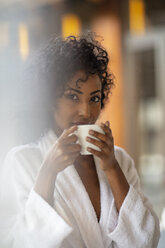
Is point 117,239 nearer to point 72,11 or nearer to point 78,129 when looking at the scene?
point 78,129

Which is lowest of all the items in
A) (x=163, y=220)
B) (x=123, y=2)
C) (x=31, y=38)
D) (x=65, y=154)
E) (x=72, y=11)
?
(x=163, y=220)

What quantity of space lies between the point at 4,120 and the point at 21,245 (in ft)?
0.69

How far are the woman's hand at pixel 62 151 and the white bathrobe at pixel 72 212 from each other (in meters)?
0.06

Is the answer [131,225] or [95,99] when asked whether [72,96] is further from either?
[131,225]

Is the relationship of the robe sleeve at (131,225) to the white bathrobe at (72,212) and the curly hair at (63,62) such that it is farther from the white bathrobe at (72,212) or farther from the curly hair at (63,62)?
the curly hair at (63,62)

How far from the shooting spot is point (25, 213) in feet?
1.56

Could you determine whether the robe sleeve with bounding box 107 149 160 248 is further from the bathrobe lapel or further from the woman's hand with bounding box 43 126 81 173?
the woman's hand with bounding box 43 126 81 173

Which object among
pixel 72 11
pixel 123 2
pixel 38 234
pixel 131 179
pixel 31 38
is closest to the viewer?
pixel 38 234

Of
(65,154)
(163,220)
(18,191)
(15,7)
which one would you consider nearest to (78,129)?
(65,154)

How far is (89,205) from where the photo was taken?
1.72 feet

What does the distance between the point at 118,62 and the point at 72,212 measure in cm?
145

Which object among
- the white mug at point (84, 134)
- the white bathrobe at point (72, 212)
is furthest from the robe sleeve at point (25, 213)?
the white mug at point (84, 134)

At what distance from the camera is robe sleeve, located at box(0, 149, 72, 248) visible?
0.46m

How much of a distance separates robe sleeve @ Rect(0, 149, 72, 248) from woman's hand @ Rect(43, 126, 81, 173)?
5 centimetres
